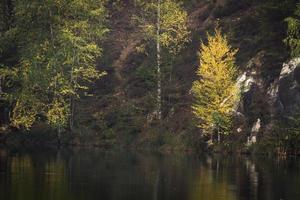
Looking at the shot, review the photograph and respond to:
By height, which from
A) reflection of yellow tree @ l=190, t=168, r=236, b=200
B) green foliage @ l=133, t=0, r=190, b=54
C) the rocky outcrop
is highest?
green foliage @ l=133, t=0, r=190, b=54

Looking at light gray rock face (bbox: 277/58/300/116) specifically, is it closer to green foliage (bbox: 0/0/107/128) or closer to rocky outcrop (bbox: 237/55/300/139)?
rocky outcrop (bbox: 237/55/300/139)

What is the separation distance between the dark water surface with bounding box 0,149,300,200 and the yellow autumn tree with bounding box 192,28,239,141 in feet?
18.1

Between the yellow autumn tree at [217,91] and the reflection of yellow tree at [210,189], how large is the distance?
17378mm

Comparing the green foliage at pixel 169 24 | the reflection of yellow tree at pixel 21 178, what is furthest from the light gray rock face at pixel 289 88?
the reflection of yellow tree at pixel 21 178

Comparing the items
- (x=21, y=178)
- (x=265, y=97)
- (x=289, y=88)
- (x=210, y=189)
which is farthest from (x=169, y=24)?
(x=210, y=189)

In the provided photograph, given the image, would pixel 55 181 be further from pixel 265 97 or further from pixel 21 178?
pixel 265 97

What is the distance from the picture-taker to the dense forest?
4678cm

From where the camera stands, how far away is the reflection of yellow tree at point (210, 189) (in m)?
22.5

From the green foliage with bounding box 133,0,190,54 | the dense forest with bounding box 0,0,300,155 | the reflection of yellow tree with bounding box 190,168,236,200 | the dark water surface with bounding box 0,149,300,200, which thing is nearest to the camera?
the reflection of yellow tree with bounding box 190,168,236,200

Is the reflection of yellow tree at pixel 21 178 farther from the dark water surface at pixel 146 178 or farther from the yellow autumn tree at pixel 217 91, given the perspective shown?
the yellow autumn tree at pixel 217 91

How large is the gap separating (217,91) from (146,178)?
20838 millimetres

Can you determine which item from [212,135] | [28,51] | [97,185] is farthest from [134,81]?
[97,185]

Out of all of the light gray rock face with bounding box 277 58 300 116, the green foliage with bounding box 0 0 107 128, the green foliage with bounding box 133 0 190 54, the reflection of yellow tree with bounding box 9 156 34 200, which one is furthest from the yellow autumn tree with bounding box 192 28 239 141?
the reflection of yellow tree with bounding box 9 156 34 200

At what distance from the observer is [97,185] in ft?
84.6
